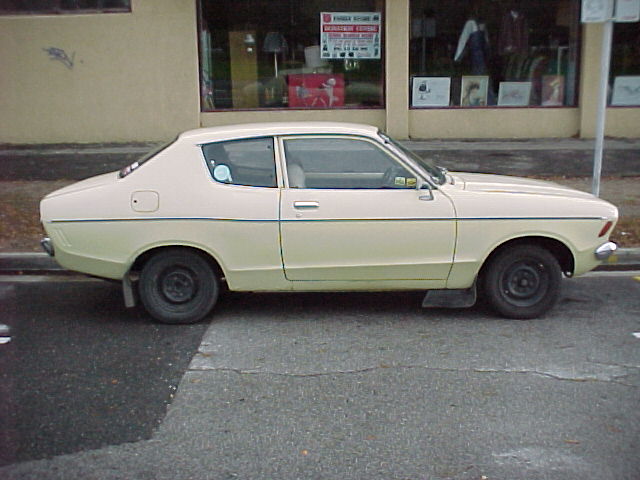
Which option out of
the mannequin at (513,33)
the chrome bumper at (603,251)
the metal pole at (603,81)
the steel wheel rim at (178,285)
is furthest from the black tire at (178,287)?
the mannequin at (513,33)

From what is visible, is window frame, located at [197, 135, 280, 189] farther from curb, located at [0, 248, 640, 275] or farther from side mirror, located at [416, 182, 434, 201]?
curb, located at [0, 248, 640, 275]

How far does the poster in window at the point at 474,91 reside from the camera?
1459 centimetres

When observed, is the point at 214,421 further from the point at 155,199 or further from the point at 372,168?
the point at 372,168

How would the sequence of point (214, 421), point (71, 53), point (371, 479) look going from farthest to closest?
1. point (71, 53)
2. point (214, 421)
3. point (371, 479)

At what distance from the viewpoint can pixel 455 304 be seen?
6422 millimetres

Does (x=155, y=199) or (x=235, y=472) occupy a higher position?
(x=155, y=199)

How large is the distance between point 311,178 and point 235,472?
113 inches

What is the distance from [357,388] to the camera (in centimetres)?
506

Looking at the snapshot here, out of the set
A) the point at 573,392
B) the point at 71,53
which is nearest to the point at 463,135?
the point at 71,53

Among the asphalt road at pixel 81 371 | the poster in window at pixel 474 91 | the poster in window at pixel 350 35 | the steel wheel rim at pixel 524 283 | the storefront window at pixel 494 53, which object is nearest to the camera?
the asphalt road at pixel 81 371


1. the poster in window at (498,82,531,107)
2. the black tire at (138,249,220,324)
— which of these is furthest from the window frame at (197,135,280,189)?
the poster in window at (498,82,531,107)

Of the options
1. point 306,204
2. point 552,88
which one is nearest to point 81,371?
point 306,204

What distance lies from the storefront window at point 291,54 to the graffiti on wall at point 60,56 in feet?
7.57

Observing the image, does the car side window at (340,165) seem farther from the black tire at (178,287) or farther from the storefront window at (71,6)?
the storefront window at (71,6)
